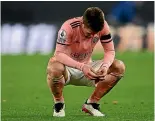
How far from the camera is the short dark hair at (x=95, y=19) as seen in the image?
9.94 meters

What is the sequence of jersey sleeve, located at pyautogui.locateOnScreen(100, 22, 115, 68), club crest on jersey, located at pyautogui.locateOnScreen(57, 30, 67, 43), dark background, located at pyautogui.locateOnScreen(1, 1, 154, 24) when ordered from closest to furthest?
club crest on jersey, located at pyautogui.locateOnScreen(57, 30, 67, 43)
jersey sleeve, located at pyautogui.locateOnScreen(100, 22, 115, 68)
dark background, located at pyautogui.locateOnScreen(1, 1, 154, 24)

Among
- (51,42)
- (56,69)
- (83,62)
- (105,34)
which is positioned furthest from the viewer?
(51,42)

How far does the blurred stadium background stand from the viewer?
18433 mm

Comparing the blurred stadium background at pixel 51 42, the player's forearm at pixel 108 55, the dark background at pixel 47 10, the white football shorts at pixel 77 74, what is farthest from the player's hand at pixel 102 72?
the dark background at pixel 47 10

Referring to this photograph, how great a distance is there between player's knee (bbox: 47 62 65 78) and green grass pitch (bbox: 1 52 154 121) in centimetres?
60

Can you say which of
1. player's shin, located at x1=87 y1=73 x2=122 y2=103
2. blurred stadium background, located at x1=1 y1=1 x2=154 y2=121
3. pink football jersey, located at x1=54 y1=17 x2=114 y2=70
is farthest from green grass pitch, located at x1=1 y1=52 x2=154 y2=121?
pink football jersey, located at x1=54 y1=17 x2=114 y2=70

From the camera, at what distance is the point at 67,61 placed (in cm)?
1024

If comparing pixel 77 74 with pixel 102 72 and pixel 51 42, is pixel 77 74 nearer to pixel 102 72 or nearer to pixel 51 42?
pixel 102 72

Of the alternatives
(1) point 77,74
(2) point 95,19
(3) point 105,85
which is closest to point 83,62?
(1) point 77,74

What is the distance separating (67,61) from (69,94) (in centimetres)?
652

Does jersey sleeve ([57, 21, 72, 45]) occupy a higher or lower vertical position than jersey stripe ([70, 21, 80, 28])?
lower

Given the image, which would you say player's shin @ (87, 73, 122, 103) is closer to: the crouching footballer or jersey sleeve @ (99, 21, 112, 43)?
the crouching footballer

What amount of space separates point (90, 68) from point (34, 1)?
65.7 ft

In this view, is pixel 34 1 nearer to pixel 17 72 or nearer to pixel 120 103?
pixel 17 72
